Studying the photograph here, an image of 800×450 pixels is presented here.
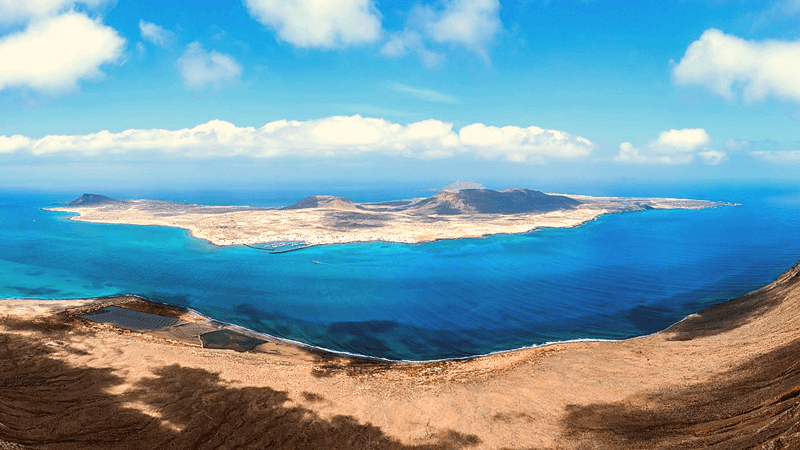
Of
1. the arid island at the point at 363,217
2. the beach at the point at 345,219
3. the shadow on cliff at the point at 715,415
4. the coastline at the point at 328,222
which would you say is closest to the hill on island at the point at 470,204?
the arid island at the point at 363,217

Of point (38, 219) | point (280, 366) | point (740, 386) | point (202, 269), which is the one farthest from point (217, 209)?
point (740, 386)

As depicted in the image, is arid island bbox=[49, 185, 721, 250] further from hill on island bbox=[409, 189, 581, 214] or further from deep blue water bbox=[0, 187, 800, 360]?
deep blue water bbox=[0, 187, 800, 360]

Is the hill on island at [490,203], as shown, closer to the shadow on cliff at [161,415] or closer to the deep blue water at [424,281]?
the deep blue water at [424,281]

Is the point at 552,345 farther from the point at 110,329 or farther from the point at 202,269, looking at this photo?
the point at 202,269

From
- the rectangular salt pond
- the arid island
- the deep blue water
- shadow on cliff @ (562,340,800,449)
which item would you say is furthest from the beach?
shadow on cliff @ (562,340,800,449)

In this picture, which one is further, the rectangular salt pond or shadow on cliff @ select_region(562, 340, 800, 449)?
the rectangular salt pond

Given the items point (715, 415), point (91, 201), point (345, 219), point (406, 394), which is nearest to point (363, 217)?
point (345, 219)
